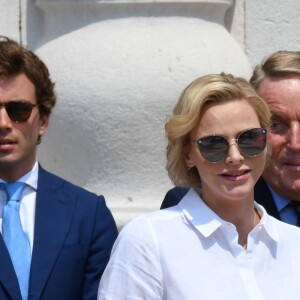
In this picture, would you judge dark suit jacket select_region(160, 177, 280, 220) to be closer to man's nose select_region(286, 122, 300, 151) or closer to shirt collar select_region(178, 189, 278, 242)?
man's nose select_region(286, 122, 300, 151)

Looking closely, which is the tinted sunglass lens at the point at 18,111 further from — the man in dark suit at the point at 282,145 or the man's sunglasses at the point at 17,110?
the man in dark suit at the point at 282,145

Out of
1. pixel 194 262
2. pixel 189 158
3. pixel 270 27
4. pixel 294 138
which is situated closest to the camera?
pixel 194 262

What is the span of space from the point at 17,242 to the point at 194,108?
693 millimetres

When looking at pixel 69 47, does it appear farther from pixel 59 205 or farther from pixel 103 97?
pixel 59 205

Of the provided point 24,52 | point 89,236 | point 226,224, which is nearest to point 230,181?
point 226,224

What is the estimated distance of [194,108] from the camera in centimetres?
304

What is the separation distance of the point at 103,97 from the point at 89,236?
102 cm

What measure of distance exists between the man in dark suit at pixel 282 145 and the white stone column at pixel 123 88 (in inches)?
29.5

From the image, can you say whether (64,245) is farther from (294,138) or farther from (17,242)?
(294,138)

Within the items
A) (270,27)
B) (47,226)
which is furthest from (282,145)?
(270,27)

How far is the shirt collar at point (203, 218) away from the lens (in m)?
3.01

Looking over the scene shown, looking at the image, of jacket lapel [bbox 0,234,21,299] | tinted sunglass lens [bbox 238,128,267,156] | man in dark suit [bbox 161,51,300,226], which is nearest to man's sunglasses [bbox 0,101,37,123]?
jacket lapel [bbox 0,234,21,299]

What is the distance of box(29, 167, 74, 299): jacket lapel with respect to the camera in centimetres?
332

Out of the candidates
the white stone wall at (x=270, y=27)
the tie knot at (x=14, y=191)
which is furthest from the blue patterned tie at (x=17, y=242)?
the white stone wall at (x=270, y=27)
